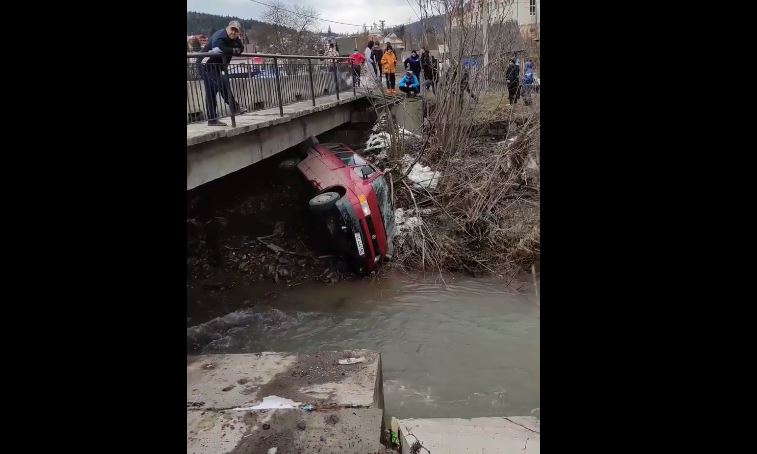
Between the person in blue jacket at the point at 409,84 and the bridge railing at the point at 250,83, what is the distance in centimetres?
182

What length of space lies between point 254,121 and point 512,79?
23.6 feet

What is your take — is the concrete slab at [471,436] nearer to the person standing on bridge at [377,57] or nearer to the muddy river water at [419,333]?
the muddy river water at [419,333]

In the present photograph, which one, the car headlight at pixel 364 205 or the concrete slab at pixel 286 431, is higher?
the car headlight at pixel 364 205

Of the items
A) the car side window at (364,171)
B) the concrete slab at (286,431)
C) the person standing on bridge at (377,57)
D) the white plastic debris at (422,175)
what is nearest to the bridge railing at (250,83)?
the person standing on bridge at (377,57)

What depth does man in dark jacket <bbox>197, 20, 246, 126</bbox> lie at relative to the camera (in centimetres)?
712

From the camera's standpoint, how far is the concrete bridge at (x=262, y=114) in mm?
7117

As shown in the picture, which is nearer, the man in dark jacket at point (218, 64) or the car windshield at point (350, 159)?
the man in dark jacket at point (218, 64)

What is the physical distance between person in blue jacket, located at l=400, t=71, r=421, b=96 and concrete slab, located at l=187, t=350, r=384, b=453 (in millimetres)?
10266

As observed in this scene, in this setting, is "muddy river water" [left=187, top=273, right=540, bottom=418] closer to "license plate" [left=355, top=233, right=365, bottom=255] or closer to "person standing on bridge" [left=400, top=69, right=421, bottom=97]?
"license plate" [left=355, top=233, right=365, bottom=255]
